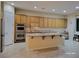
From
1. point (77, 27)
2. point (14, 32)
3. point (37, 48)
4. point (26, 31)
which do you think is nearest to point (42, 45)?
point (37, 48)

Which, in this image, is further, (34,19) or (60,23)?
(60,23)

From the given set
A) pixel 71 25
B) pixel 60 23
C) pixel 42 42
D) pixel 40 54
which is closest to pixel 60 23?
pixel 60 23

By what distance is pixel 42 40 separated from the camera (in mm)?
6883

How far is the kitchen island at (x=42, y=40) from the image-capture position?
6.51m

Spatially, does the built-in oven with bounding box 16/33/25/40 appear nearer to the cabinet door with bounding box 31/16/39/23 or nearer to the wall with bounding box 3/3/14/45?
the wall with bounding box 3/3/14/45

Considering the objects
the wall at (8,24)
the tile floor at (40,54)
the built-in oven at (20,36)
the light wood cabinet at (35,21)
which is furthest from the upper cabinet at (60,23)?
the tile floor at (40,54)

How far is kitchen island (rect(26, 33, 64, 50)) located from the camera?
6506 mm

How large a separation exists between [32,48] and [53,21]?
21.9ft

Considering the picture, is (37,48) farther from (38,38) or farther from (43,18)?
(43,18)

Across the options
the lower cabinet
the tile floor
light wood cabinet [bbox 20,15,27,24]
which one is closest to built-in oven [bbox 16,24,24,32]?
light wood cabinet [bbox 20,15,27,24]

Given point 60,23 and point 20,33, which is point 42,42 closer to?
point 20,33

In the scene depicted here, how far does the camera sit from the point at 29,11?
36.2ft

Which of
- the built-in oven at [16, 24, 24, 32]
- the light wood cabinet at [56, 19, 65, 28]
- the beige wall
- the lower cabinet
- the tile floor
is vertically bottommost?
the tile floor

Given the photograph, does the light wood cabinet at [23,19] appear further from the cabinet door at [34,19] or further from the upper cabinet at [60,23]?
the upper cabinet at [60,23]
